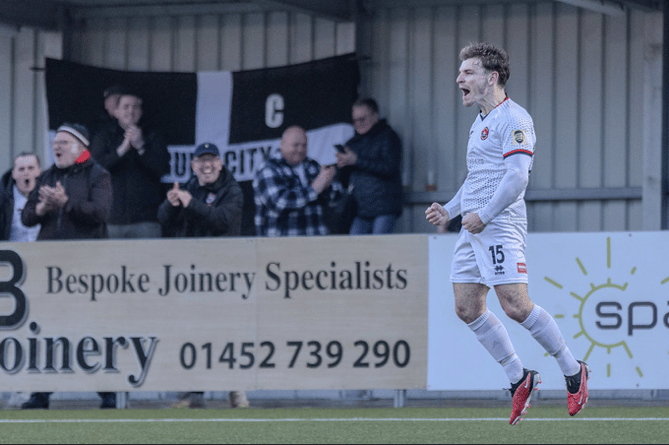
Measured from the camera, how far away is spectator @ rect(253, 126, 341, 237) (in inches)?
509

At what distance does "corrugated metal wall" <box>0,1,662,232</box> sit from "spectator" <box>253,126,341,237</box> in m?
1.14

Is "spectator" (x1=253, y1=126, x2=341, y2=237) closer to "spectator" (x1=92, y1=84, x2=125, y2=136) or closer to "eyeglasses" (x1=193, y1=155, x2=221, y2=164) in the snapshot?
"eyeglasses" (x1=193, y1=155, x2=221, y2=164)

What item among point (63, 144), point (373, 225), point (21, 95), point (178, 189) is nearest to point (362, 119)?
point (373, 225)

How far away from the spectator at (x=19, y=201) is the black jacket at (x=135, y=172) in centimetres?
176

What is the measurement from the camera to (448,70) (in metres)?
13.6

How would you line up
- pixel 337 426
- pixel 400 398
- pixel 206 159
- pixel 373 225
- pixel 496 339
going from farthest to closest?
pixel 373 225 → pixel 206 159 → pixel 400 398 → pixel 337 426 → pixel 496 339

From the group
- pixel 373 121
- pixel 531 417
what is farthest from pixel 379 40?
pixel 531 417

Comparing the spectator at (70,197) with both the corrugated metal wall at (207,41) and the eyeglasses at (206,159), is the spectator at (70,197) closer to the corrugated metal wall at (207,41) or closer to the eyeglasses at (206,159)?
the eyeglasses at (206,159)

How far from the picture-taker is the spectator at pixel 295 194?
1293cm

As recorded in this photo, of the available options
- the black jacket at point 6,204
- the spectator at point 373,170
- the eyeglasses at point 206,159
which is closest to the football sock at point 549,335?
the eyeglasses at point 206,159

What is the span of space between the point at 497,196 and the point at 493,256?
1.12 feet

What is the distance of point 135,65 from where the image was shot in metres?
14.3

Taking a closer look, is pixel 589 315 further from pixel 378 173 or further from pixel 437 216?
pixel 378 173

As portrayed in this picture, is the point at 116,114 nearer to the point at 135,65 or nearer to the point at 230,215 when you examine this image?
the point at 135,65
